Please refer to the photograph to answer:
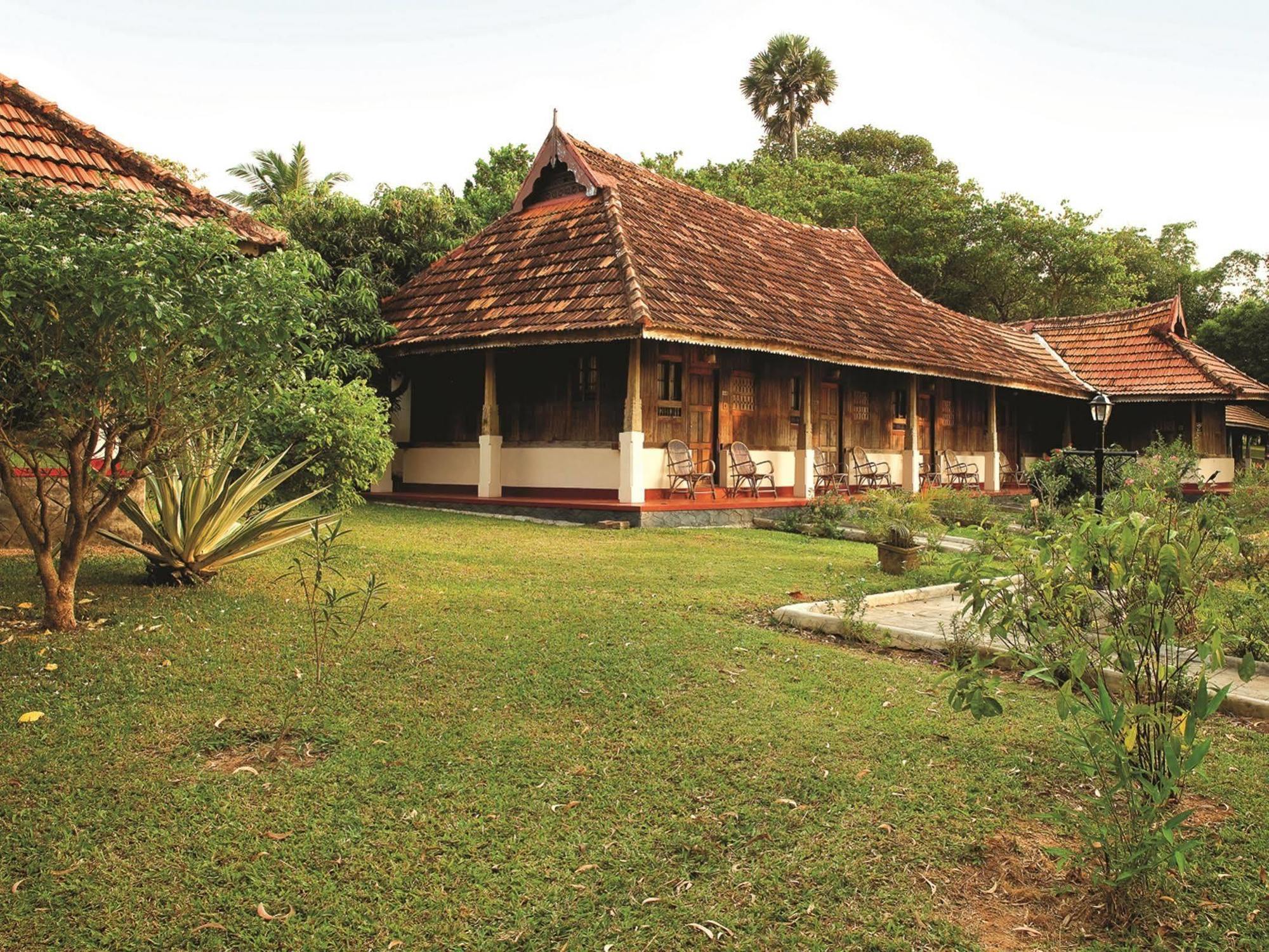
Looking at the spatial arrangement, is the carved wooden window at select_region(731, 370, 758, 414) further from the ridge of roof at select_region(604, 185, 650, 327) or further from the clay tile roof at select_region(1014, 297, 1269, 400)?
A: the clay tile roof at select_region(1014, 297, 1269, 400)

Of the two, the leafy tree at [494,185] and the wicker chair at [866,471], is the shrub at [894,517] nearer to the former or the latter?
the wicker chair at [866,471]

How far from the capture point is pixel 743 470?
15.1 m

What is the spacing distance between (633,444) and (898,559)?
4.32 m

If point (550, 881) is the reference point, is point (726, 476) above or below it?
above

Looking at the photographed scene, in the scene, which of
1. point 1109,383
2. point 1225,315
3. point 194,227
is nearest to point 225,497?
point 194,227

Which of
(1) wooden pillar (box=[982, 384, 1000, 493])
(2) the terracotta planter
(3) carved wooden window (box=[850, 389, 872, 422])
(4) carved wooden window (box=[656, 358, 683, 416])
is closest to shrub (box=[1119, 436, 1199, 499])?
(2) the terracotta planter

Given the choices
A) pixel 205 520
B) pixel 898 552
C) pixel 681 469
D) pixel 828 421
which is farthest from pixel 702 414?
pixel 205 520

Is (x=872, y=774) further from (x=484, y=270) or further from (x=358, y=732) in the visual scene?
(x=484, y=270)

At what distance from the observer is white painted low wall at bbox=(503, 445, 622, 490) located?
45.2ft

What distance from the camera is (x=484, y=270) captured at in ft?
50.5

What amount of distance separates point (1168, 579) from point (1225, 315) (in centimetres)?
3722

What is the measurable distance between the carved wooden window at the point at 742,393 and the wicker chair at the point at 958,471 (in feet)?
18.1

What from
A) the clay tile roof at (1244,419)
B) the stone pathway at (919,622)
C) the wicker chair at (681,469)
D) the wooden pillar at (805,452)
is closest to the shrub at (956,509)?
the wooden pillar at (805,452)

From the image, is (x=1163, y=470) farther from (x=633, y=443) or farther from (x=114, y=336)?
(x=114, y=336)
